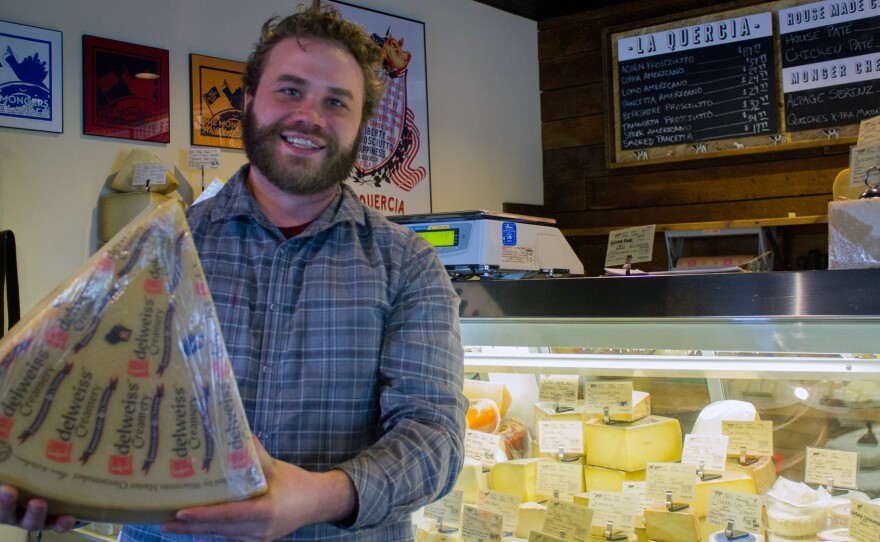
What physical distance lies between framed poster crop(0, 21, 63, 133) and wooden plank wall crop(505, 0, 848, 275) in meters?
2.68

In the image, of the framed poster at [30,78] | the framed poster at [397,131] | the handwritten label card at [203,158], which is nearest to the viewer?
the framed poster at [30,78]

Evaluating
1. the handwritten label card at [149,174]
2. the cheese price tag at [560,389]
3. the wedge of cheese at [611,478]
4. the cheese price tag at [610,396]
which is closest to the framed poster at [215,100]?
the handwritten label card at [149,174]

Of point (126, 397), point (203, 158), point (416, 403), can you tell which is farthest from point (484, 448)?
point (203, 158)

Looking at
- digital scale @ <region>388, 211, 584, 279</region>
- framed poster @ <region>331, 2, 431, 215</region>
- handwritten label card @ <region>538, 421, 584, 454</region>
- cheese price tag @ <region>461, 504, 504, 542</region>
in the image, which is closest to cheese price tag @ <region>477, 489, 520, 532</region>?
cheese price tag @ <region>461, 504, 504, 542</region>

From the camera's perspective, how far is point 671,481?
179cm

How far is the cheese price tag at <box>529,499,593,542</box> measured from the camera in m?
1.75

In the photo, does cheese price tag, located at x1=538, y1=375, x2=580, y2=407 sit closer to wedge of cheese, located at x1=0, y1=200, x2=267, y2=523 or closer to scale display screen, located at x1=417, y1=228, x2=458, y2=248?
scale display screen, located at x1=417, y1=228, x2=458, y2=248

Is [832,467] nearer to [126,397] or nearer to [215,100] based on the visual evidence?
[126,397]

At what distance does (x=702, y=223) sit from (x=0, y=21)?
3.37 metres

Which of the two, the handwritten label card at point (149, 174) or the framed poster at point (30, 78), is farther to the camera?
the handwritten label card at point (149, 174)

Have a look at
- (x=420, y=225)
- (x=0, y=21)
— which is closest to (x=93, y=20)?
(x=0, y=21)

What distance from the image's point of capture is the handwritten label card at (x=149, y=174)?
3.19 meters

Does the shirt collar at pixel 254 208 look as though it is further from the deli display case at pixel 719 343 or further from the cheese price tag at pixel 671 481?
the cheese price tag at pixel 671 481

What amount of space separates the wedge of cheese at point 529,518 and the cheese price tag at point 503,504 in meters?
0.02
